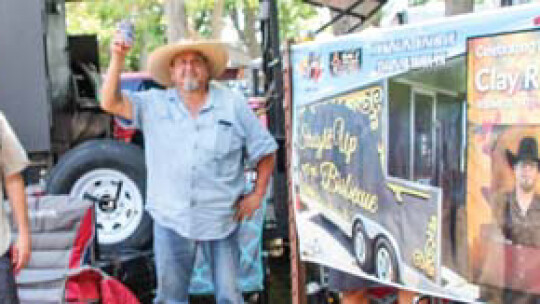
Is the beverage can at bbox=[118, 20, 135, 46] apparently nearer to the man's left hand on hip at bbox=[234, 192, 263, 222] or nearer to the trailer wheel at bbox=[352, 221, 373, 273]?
the man's left hand on hip at bbox=[234, 192, 263, 222]

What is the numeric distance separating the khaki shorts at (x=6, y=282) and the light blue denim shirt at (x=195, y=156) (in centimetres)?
71

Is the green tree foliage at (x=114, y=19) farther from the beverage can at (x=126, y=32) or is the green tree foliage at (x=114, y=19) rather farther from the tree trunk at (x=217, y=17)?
the beverage can at (x=126, y=32)

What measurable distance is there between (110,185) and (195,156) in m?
1.88

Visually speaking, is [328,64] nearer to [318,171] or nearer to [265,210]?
[318,171]

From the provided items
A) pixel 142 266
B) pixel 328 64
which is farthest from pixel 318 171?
pixel 142 266

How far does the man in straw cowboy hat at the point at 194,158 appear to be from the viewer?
129 inches

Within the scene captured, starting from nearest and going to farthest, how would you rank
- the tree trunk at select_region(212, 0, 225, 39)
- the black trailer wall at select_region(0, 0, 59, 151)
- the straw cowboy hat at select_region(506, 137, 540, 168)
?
the straw cowboy hat at select_region(506, 137, 540, 168), the black trailer wall at select_region(0, 0, 59, 151), the tree trunk at select_region(212, 0, 225, 39)

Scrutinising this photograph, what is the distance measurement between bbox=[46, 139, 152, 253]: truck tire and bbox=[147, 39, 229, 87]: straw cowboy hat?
1434 mm

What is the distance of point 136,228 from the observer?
4863mm

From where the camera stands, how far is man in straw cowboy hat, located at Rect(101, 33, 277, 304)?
3289 millimetres

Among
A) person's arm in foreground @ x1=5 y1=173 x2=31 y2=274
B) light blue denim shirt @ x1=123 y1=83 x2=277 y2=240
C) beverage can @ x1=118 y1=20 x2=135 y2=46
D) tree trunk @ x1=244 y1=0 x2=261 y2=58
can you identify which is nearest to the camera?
person's arm in foreground @ x1=5 y1=173 x2=31 y2=274

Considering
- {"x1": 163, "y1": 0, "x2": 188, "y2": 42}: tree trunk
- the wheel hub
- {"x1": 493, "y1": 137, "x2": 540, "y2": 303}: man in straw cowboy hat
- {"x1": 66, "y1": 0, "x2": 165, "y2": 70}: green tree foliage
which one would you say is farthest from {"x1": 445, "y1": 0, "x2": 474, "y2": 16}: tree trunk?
{"x1": 66, "y1": 0, "x2": 165, "y2": 70}: green tree foliage

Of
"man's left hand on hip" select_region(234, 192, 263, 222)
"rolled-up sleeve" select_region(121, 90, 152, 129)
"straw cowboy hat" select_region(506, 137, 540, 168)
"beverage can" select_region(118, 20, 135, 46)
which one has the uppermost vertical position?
Result: "beverage can" select_region(118, 20, 135, 46)

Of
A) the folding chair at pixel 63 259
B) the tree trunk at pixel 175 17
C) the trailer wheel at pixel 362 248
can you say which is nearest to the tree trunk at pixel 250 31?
the tree trunk at pixel 175 17
